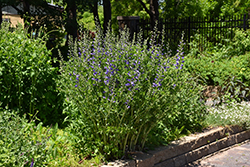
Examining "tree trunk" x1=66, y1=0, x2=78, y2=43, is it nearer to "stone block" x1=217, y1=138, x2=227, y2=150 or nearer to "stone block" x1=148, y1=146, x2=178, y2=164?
"stone block" x1=217, y1=138, x2=227, y2=150

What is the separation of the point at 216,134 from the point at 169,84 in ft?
5.21

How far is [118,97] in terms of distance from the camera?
3797mm

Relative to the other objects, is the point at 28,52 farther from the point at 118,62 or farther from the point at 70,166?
the point at 70,166

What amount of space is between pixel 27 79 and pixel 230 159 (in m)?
3.53

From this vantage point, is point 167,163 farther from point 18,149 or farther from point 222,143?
point 18,149

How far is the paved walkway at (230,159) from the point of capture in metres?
4.54

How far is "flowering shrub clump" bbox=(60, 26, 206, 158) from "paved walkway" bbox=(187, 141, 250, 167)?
117 cm

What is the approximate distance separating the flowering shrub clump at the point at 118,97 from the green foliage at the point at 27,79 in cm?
113

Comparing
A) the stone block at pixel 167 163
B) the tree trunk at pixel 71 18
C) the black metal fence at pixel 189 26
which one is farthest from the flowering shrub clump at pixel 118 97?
the tree trunk at pixel 71 18

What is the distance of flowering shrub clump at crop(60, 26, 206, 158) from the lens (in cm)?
370

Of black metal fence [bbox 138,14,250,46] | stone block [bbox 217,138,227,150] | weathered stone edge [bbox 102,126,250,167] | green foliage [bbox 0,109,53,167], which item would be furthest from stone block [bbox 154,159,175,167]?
black metal fence [bbox 138,14,250,46]

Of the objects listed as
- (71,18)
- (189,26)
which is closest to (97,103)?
(71,18)

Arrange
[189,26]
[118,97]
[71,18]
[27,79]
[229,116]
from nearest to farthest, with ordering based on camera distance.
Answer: [118,97] → [27,79] → [229,116] → [71,18] → [189,26]

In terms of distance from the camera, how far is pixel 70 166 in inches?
145
